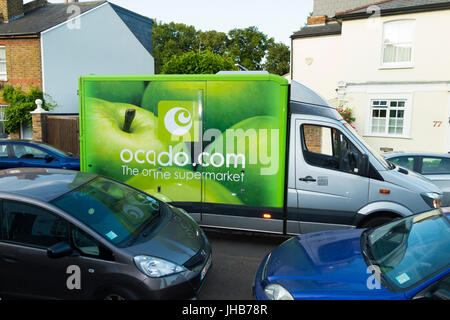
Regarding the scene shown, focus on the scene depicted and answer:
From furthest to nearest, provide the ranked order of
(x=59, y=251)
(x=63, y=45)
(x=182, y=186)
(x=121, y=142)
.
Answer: (x=63, y=45), (x=121, y=142), (x=182, y=186), (x=59, y=251)

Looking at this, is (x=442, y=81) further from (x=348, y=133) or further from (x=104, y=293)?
(x=104, y=293)

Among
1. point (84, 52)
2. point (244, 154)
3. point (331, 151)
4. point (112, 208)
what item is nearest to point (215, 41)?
point (84, 52)

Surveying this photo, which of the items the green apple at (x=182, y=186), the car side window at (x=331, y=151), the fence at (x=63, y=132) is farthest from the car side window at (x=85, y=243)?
the fence at (x=63, y=132)

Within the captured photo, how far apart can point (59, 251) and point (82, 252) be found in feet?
0.78

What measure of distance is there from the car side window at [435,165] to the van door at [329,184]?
10.9 feet

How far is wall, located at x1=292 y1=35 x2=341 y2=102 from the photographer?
17609 mm

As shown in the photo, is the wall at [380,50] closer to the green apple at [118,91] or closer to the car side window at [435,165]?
the car side window at [435,165]

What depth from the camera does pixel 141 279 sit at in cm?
349

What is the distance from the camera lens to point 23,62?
54.2ft

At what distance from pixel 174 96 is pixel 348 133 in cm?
294

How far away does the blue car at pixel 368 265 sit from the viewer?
2896 mm

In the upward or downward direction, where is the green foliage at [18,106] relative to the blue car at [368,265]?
upward

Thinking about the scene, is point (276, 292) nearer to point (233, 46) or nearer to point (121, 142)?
point (121, 142)
